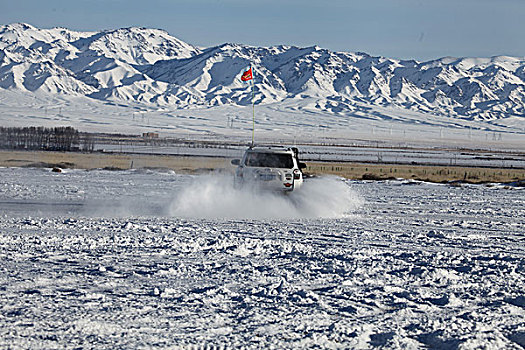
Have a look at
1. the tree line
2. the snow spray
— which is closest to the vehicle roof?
the snow spray

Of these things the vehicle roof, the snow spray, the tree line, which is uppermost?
the vehicle roof

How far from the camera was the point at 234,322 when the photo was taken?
775cm

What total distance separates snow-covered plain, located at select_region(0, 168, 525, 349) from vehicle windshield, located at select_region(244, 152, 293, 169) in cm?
83

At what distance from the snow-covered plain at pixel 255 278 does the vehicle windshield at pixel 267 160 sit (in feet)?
2.73

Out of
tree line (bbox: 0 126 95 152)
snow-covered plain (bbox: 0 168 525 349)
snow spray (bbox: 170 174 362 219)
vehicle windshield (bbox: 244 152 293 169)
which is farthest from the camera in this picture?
tree line (bbox: 0 126 95 152)

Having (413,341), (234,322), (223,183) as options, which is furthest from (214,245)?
(223,183)

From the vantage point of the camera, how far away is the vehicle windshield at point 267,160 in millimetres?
19266

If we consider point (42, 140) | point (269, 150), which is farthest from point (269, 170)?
point (42, 140)

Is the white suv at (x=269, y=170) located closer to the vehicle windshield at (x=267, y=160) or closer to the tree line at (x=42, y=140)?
the vehicle windshield at (x=267, y=160)

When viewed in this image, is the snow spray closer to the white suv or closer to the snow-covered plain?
the snow-covered plain

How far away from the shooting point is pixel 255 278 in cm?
1007

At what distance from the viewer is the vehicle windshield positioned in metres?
19.3

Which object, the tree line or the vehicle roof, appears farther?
the tree line

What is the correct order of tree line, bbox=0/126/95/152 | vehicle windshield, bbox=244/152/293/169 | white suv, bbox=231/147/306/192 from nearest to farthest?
white suv, bbox=231/147/306/192 < vehicle windshield, bbox=244/152/293/169 < tree line, bbox=0/126/95/152
